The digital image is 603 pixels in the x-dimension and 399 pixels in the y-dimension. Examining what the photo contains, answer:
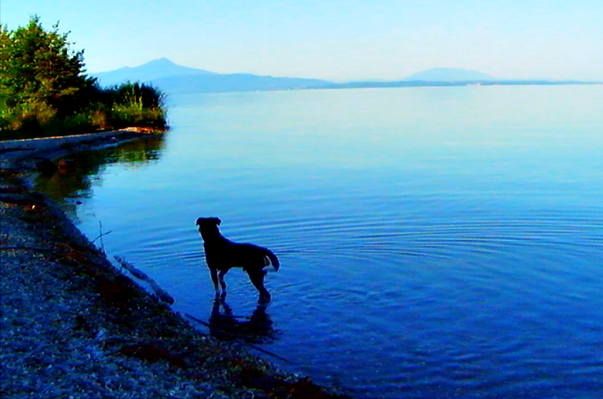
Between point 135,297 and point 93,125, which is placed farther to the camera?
point 93,125

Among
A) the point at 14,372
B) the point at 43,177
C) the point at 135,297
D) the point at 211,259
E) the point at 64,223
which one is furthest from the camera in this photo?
the point at 43,177

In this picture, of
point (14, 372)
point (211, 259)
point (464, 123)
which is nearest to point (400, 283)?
point (211, 259)

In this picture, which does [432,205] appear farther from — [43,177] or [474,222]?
[43,177]

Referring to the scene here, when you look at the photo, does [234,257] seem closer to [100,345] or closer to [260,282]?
[260,282]

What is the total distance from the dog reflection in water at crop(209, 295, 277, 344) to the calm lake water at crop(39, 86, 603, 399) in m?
0.03

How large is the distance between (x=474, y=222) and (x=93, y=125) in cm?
3295

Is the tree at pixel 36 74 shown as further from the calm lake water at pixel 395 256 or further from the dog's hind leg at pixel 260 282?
the dog's hind leg at pixel 260 282

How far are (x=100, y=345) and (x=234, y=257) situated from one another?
3.71m

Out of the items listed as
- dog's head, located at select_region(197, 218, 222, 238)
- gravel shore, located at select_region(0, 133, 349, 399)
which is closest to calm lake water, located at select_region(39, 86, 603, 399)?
gravel shore, located at select_region(0, 133, 349, 399)

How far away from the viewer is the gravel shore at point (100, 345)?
22.6 feet

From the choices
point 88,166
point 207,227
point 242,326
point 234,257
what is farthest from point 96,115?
point 242,326

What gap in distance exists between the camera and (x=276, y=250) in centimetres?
1564

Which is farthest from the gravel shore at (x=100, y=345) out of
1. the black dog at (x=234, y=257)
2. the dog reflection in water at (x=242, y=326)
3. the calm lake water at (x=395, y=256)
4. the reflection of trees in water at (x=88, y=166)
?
the reflection of trees in water at (x=88, y=166)

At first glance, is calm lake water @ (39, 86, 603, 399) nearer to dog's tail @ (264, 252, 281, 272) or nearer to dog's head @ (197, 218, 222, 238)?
dog's tail @ (264, 252, 281, 272)
